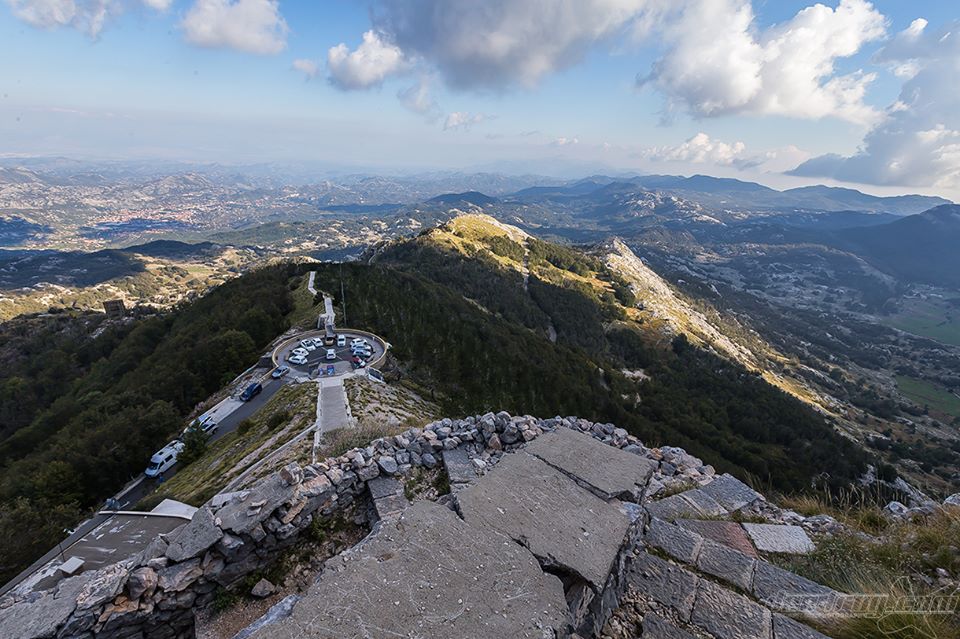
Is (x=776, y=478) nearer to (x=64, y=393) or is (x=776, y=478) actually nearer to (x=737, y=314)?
(x=64, y=393)

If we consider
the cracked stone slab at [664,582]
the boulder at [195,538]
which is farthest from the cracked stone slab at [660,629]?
the boulder at [195,538]

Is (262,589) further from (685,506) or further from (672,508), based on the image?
(685,506)

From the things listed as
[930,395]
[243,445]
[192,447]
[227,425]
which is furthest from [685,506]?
[930,395]

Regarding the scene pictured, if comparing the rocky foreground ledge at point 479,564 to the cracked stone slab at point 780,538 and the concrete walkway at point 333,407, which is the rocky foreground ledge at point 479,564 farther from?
the concrete walkway at point 333,407

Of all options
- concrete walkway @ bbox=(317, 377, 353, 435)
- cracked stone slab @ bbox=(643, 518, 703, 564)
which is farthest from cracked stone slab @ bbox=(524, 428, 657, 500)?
concrete walkway @ bbox=(317, 377, 353, 435)

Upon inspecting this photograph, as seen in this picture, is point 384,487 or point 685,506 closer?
point 384,487
